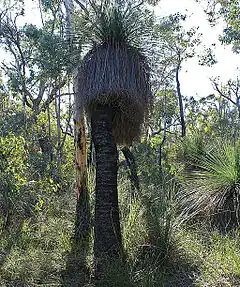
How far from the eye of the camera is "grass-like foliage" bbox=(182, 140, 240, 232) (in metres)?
5.71

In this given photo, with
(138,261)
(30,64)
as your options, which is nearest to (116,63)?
(138,261)

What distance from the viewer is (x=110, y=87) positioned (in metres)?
4.29

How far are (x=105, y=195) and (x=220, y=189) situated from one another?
2.52 m

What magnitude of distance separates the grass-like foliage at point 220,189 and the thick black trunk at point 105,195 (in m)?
1.74

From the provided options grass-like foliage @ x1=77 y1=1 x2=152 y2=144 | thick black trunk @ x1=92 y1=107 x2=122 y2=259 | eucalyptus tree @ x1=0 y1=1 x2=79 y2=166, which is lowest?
thick black trunk @ x1=92 y1=107 x2=122 y2=259

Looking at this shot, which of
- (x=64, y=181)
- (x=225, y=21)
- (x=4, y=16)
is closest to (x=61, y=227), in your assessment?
(x=64, y=181)

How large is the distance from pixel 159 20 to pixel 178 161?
406 cm

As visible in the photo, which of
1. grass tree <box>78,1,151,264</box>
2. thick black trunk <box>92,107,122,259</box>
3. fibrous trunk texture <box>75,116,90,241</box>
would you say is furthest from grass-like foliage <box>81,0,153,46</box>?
fibrous trunk texture <box>75,116,90,241</box>

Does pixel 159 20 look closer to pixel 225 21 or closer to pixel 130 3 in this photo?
pixel 130 3

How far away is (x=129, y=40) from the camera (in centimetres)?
464

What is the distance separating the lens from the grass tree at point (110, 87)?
14.1 ft

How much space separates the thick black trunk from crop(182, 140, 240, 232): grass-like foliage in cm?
174

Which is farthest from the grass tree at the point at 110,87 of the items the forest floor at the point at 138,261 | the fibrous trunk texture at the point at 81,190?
the fibrous trunk texture at the point at 81,190

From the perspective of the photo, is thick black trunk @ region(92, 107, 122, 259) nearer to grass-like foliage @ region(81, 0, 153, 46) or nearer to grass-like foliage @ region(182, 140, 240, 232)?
grass-like foliage @ region(81, 0, 153, 46)
